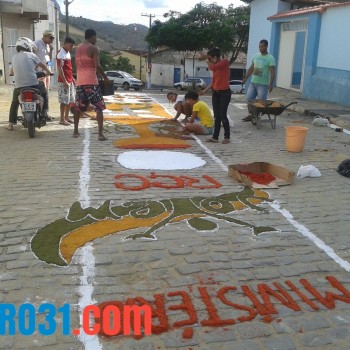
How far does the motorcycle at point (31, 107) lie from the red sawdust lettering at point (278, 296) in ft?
19.8

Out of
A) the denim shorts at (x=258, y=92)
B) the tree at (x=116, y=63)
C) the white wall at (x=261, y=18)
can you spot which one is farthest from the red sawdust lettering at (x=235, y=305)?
the tree at (x=116, y=63)

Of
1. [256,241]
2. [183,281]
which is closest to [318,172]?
[256,241]

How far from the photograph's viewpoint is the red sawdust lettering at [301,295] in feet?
10.2

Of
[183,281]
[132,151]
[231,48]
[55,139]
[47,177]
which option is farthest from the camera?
[231,48]

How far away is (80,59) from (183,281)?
17.8ft

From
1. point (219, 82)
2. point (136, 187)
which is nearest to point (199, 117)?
point (219, 82)

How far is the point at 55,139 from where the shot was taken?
816 cm

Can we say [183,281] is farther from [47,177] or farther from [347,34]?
[347,34]

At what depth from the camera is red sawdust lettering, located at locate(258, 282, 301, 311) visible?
10.2 feet

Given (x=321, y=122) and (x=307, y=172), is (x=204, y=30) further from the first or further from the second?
(x=307, y=172)

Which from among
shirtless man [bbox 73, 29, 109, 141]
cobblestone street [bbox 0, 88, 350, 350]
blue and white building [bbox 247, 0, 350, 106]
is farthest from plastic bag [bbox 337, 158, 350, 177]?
blue and white building [bbox 247, 0, 350, 106]

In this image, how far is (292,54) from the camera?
17.2m

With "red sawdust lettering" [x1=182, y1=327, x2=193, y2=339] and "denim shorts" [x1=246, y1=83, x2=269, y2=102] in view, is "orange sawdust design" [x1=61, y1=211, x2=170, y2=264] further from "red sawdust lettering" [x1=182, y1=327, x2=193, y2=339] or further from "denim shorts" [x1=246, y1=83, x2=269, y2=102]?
"denim shorts" [x1=246, y1=83, x2=269, y2=102]

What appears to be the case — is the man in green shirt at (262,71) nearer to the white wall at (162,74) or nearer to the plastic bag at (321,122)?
the plastic bag at (321,122)
